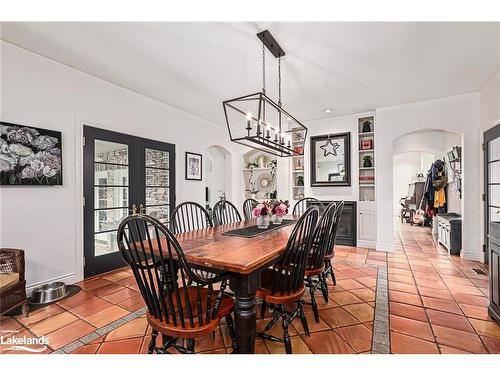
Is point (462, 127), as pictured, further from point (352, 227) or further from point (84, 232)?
point (84, 232)

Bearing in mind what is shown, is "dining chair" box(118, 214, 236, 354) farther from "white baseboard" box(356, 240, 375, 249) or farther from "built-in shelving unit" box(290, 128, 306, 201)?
"built-in shelving unit" box(290, 128, 306, 201)

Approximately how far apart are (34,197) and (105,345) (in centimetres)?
182

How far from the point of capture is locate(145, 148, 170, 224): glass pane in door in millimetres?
3955

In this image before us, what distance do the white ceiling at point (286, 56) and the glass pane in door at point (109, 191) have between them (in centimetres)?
96

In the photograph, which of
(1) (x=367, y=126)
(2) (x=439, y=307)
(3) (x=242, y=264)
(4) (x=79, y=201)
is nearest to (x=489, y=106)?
(1) (x=367, y=126)

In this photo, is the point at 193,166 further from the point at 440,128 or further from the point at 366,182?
the point at 440,128

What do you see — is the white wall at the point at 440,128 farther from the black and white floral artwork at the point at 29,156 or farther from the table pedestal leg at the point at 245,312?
the black and white floral artwork at the point at 29,156

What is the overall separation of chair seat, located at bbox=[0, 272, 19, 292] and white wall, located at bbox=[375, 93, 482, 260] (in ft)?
16.5

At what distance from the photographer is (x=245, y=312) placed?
4.62ft

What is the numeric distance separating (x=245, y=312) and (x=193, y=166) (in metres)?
3.73

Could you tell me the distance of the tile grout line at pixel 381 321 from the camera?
1.76 metres

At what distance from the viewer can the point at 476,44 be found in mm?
2500
